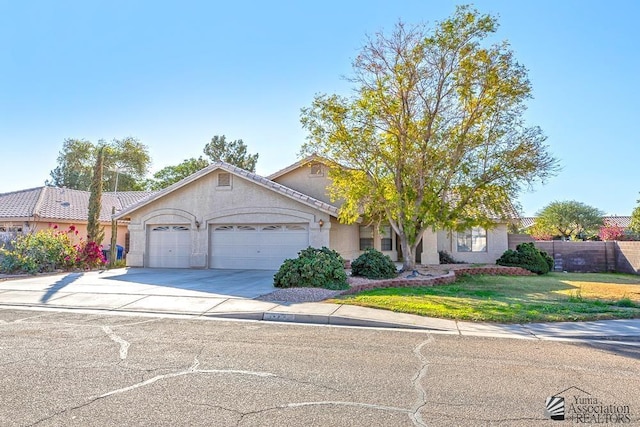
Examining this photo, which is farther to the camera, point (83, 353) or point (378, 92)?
point (378, 92)

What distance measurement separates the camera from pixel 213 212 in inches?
805

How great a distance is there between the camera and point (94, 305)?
10.6 m

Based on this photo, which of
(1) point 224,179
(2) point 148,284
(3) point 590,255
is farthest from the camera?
(3) point 590,255

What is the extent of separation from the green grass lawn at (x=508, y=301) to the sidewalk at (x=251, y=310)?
40 cm

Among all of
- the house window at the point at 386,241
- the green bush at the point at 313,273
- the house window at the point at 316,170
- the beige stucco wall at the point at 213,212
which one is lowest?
the green bush at the point at 313,273

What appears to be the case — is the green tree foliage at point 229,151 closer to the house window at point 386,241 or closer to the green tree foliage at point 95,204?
the green tree foliage at point 95,204

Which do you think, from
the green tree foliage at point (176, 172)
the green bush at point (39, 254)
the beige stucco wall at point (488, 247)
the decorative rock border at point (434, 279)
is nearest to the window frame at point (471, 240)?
the beige stucco wall at point (488, 247)

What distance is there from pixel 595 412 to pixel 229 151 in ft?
137

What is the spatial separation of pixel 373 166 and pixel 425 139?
228 centimetres

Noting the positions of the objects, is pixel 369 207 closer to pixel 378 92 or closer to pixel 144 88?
pixel 378 92

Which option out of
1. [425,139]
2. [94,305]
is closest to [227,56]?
[425,139]

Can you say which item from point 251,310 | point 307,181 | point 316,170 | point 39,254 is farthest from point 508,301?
point 39,254

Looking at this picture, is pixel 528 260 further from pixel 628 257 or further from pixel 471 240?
pixel 628 257

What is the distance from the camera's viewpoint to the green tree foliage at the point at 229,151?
43031 mm
